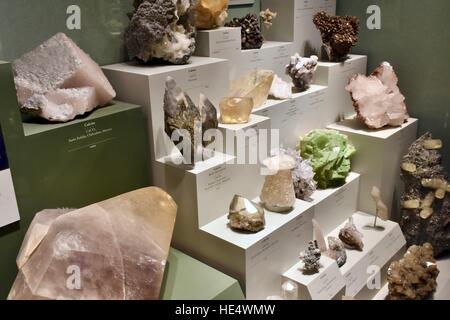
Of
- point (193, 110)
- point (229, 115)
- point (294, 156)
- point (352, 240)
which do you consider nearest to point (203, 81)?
point (229, 115)

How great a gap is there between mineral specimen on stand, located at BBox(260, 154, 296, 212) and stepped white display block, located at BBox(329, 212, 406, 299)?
0.37 m

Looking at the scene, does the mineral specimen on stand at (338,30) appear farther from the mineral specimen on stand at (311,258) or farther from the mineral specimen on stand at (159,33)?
the mineral specimen on stand at (311,258)

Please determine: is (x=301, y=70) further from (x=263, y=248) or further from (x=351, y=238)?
(x=263, y=248)

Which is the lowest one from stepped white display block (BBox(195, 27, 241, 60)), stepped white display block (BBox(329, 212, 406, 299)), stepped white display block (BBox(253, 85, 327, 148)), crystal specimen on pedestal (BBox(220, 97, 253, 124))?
stepped white display block (BBox(329, 212, 406, 299))

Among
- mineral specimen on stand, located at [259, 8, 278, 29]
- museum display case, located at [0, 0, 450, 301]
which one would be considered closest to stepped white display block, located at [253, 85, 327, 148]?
museum display case, located at [0, 0, 450, 301]

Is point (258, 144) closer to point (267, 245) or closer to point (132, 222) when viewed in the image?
point (267, 245)

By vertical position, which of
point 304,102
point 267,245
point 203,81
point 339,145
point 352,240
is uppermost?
point 203,81

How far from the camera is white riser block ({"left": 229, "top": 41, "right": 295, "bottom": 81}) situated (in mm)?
2191

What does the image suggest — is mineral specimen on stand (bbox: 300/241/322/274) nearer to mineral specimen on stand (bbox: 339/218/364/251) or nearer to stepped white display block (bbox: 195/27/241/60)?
mineral specimen on stand (bbox: 339/218/364/251)

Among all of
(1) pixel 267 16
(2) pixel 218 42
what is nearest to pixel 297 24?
(1) pixel 267 16

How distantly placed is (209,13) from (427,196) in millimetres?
1346

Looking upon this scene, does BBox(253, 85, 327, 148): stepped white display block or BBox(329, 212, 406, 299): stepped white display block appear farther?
BBox(253, 85, 327, 148): stepped white display block
